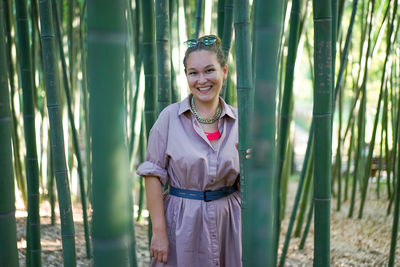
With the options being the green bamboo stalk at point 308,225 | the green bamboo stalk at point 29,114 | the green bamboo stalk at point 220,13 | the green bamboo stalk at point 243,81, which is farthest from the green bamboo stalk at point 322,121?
the green bamboo stalk at point 308,225

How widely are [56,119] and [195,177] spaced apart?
46 cm

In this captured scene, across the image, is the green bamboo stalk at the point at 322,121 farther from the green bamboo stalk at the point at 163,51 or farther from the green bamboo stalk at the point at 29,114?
the green bamboo stalk at the point at 29,114

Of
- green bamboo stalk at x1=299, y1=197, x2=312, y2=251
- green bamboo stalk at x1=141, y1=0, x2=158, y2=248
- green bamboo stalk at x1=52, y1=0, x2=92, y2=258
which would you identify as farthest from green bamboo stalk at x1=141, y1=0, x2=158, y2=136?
green bamboo stalk at x1=299, y1=197, x2=312, y2=251

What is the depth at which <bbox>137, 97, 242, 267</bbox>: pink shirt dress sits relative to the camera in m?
1.29

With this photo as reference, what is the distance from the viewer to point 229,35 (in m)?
1.58

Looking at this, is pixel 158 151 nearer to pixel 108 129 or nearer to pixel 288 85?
pixel 108 129

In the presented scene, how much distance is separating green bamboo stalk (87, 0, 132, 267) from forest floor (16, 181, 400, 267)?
5.59ft

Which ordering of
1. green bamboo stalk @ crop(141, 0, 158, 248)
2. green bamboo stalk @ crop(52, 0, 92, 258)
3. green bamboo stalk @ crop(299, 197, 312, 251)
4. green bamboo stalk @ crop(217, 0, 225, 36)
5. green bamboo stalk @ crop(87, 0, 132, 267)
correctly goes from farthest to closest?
green bamboo stalk @ crop(299, 197, 312, 251) → green bamboo stalk @ crop(52, 0, 92, 258) → green bamboo stalk @ crop(217, 0, 225, 36) → green bamboo stalk @ crop(141, 0, 158, 248) → green bamboo stalk @ crop(87, 0, 132, 267)

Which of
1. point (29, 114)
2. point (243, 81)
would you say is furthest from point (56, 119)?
point (243, 81)

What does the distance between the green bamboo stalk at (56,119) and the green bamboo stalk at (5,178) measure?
0.34 meters

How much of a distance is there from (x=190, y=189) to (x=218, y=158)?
116 millimetres

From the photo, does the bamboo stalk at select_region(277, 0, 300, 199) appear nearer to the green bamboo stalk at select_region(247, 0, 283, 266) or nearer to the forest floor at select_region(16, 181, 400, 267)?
the green bamboo stalk at select_region(247, 0, 283, 266)

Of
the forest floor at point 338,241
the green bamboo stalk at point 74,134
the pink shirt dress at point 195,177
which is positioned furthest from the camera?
the forest floor at point 338,241

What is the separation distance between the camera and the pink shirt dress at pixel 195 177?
1.29m
